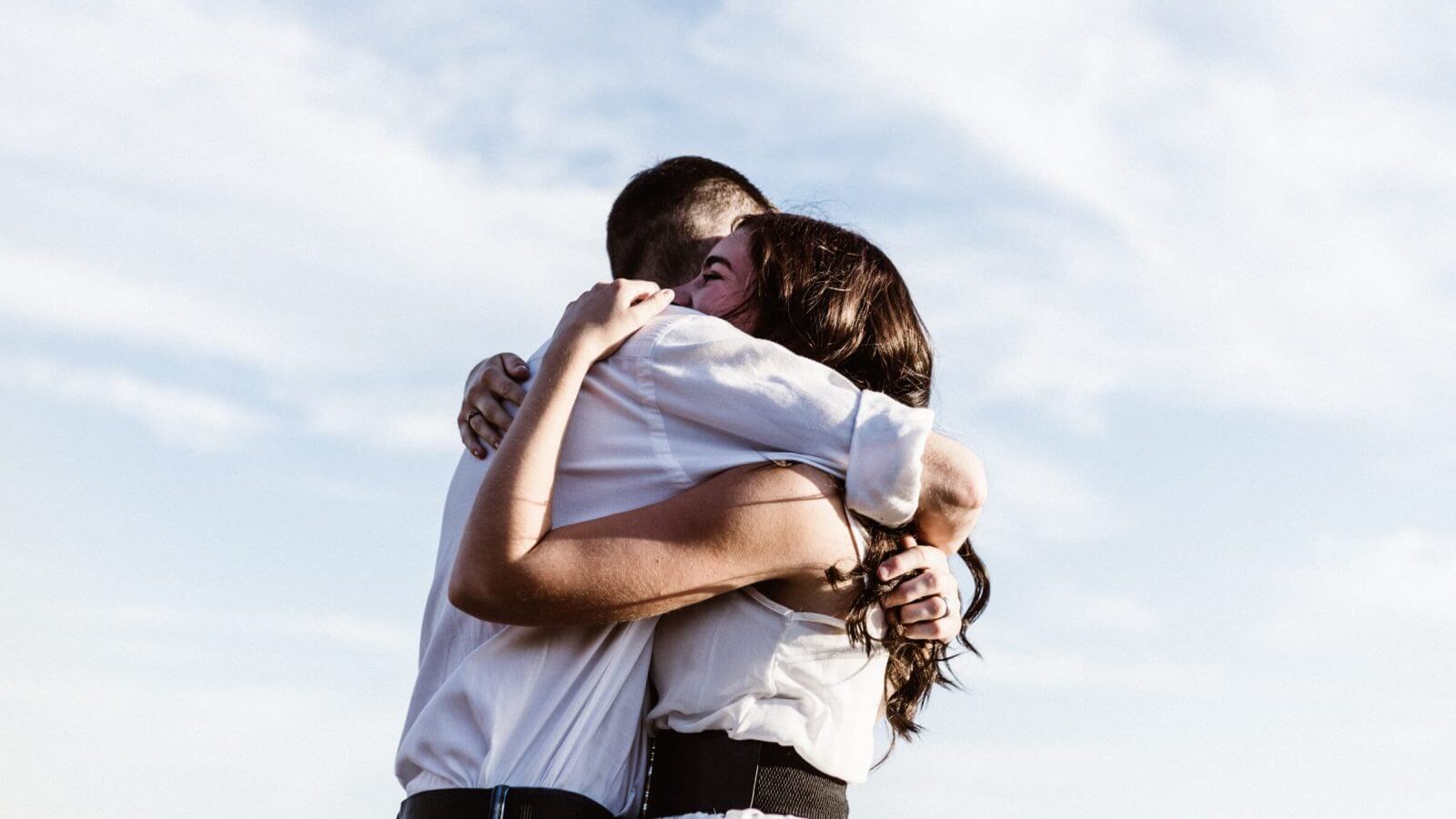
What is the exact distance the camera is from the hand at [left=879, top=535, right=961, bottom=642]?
2.94m

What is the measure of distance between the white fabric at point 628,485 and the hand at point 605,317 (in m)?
0.05

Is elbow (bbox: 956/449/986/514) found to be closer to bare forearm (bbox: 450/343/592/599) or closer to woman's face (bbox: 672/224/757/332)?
woman's face (bbox: 672/224/757/332)

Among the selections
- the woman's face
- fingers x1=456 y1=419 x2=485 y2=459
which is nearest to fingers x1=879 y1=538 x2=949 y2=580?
the woman's face

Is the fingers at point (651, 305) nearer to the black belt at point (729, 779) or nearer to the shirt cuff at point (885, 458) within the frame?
the shirt cuff at point (885, 458)

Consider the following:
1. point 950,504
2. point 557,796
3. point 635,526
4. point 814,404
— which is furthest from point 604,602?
point 950,504

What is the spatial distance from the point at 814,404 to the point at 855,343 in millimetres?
499

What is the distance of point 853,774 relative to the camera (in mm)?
2918

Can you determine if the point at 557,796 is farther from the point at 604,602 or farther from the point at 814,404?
the point at 814,404

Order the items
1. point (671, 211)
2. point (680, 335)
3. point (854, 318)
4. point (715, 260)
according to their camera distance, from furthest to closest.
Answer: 1. point (671, 211)
2. point (715, 260)
3. point (854, 318)
4. point (680, 335)

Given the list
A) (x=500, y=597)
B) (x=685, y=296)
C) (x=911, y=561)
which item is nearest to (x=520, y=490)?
(x=500, y=597)

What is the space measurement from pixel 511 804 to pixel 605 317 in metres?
0.96

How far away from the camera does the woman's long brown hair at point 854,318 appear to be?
322 cm

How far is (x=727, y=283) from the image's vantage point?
3.34m

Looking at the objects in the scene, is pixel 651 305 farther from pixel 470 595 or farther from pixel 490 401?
pixel 470 595
